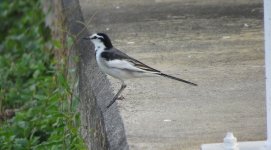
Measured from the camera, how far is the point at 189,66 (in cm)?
789

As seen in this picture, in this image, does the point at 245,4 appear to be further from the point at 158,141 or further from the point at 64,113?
the point at 158,141

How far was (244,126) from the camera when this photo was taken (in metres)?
6.37

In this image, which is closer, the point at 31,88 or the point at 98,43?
the point at 98,43

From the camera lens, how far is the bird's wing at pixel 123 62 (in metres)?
6.93

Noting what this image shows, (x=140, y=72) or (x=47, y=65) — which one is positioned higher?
(x=140, y=72)

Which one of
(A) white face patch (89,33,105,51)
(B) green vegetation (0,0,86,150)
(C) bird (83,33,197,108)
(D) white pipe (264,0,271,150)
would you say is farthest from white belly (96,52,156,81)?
(D) white pipe (264,0,271,150)

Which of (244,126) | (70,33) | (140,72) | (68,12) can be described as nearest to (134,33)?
(70,33)

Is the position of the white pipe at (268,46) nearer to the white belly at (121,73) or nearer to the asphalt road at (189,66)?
the asphalt road at (189,66)

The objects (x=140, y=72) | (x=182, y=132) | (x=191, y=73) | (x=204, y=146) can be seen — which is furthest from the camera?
(x=191, y=73)

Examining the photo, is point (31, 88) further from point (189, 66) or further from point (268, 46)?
point (268, 46)

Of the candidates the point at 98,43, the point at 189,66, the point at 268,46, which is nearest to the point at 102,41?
the point at 98,43

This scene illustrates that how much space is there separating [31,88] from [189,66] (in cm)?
268

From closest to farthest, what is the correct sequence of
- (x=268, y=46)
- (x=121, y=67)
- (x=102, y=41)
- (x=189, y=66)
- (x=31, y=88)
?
(x=268, y=46), (x=121, y=67), (x=102, y=41), (x=189, y=66), (x=31, y=88)

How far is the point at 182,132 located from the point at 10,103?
3993mm
